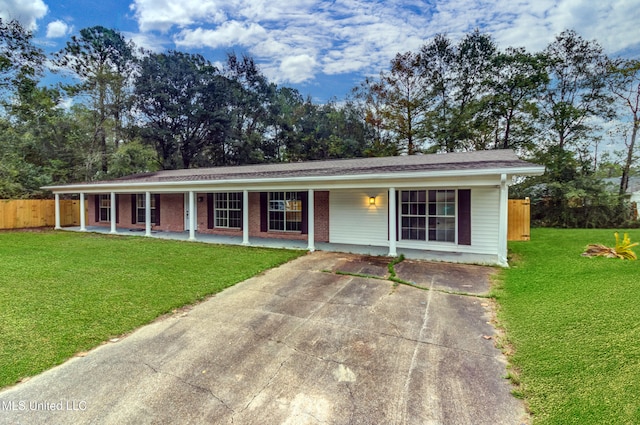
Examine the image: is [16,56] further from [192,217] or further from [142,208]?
[192,217]

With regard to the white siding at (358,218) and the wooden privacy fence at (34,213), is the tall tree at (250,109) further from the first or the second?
the white siding at (358,218)

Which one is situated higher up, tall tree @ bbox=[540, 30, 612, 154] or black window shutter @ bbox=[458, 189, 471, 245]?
tall tree @ bbox=[540, 30, 612, 154]

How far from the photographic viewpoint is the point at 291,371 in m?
3.14

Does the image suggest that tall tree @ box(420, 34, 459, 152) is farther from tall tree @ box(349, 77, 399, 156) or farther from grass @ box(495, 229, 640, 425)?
grass @ box(495, 229, 640, 425)

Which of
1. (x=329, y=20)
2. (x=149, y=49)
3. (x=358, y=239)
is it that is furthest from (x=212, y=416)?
(x=149, y=49)

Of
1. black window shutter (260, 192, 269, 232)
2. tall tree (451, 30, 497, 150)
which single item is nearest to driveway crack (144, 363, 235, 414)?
black window shutter (260, 192, 269, 232)

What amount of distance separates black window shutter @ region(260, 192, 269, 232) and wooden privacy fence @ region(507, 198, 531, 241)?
8.72 m

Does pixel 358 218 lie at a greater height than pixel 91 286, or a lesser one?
greater

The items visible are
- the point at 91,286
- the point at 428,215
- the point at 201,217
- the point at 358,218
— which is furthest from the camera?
the point at 201,217

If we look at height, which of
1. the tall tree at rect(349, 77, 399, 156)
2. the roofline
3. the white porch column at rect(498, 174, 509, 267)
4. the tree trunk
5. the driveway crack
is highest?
the tall tree at rect(349, 77, 399, 156)

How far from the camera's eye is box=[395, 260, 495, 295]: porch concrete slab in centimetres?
595

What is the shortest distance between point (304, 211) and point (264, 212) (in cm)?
175

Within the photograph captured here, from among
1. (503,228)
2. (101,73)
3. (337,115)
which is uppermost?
(101,73)

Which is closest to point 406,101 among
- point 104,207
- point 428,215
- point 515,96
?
point 515,96
